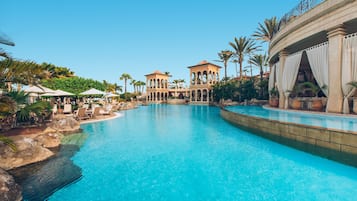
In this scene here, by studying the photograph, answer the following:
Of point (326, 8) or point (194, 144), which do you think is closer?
point (194, 144)

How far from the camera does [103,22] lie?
20.2 metres

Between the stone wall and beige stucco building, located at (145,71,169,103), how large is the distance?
120 feet

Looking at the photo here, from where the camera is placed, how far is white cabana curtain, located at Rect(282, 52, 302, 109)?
10.8 m

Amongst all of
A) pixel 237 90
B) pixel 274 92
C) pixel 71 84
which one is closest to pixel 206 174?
pixel 274 92

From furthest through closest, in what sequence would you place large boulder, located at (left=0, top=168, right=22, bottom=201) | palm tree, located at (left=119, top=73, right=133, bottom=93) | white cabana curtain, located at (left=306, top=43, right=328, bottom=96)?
palm tree, located at (left=119, top=73, right=133, bottom=93) → white cabana curtain, located at (left=306, top=43, right=328, bottom=96) → large boulder, located at (left=0, top=168, right=22, bottom=201)

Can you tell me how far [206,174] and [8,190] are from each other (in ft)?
12.6

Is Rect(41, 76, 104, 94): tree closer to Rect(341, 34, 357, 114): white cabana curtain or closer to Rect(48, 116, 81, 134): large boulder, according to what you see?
Rect(48, 116, 81, 134): large boulder

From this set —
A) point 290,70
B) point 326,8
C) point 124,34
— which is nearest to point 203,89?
point 124,34


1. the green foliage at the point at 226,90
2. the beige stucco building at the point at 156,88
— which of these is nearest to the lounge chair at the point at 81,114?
the green foliage at the point at 226,90

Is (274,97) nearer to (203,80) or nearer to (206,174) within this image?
(206,174)

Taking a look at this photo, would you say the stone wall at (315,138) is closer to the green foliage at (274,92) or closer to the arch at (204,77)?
the green foliage at (274,92)

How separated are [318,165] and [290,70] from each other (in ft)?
27.9

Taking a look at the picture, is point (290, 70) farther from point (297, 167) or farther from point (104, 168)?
point (104, 168)

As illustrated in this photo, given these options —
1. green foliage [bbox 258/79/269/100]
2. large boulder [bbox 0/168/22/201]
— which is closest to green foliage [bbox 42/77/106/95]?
large boulder [bbox 0/168/22/201]
